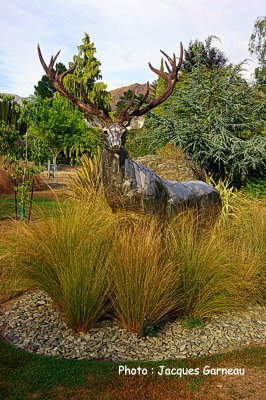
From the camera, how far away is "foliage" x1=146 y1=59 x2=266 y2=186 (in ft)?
39.6

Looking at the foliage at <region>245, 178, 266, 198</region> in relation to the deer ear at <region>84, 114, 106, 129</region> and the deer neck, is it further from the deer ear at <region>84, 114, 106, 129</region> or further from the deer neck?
the deer ear at <region>84, 114, 106, 129</region>

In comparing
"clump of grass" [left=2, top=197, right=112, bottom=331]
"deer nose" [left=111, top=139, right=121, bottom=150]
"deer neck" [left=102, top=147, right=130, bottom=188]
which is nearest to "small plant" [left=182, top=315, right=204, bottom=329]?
"clump of grass" [left=2, top=197, right=112, bottom=331]

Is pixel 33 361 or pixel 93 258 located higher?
pixel 93 258

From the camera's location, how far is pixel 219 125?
12.3m

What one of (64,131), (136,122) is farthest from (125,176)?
(64,131)

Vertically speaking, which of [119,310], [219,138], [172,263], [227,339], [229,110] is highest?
[229,110]

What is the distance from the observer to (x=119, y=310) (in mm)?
4262

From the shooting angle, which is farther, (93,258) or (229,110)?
(229,110)

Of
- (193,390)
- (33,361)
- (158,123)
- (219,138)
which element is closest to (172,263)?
(193,390)

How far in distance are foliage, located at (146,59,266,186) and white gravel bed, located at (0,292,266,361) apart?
7.95 meters

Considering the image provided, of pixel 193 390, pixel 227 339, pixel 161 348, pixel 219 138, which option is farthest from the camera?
pixel 219 138

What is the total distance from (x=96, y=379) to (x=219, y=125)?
408 inches

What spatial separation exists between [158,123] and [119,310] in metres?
10.1

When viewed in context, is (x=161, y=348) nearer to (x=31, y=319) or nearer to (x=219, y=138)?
(x=31, y=319)
